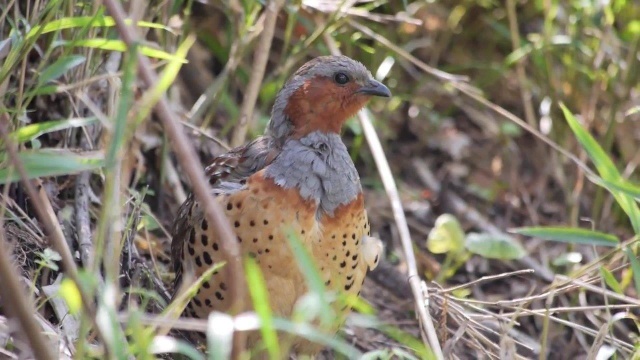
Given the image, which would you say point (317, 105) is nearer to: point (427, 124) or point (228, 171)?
point (228, 171)

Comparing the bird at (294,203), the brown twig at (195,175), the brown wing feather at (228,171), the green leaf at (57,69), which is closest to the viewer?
the brown twig at (195,175)

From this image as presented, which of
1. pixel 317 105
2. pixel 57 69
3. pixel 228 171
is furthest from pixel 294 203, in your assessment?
pixel 57 69

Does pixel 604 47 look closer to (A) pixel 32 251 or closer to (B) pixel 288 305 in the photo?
(B) pixel 288 305

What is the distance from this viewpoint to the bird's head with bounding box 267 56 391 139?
11.4ft

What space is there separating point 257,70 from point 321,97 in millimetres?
762

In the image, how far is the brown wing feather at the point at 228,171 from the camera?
11.0ft

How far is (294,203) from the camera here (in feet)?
10.5

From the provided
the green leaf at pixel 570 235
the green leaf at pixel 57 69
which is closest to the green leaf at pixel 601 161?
the green leaf at pixel 570 235

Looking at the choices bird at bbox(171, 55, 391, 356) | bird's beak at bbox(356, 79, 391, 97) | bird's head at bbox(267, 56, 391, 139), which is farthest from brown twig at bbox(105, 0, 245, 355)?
bird's beak at bbox(356, 79, 391, 97)

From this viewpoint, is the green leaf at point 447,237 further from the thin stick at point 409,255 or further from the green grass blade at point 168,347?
the green grass blade at point 168,347

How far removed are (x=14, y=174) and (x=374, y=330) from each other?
1.89 meters

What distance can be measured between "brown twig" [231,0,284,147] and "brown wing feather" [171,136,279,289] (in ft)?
2.16

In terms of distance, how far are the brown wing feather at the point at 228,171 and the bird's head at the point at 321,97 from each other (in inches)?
3.6

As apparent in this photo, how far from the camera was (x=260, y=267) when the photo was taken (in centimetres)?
312
